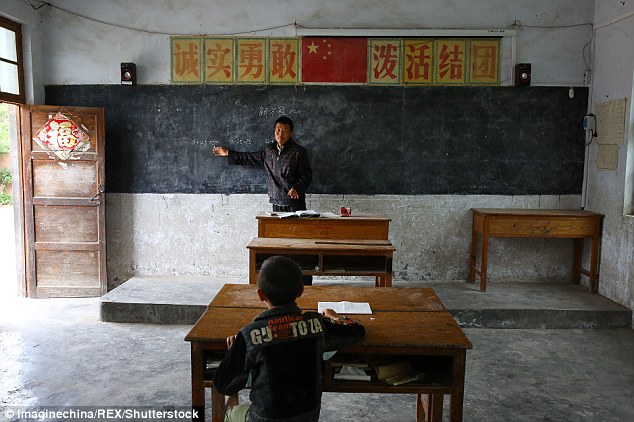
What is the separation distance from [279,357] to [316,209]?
4099 mm

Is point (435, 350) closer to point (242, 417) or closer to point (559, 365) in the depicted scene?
point (242, 417)

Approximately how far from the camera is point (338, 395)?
3.41 m

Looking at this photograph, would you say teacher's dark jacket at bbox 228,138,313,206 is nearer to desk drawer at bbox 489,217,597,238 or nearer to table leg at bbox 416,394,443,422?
desk drawer at bbox 489,217,597,238

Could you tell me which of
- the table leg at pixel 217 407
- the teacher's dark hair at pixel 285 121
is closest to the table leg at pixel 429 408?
the table leg at pixel 217 407

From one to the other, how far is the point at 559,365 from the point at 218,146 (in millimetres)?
3961

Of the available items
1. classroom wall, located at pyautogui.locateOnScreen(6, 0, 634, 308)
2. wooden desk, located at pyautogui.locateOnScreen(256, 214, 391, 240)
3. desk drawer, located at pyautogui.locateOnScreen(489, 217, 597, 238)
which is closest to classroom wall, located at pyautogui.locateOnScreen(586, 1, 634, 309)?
classroom wall, located at pyautogui.locateOnScreen(6, 0, 634, 308)

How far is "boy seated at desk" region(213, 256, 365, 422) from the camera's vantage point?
1.87 m

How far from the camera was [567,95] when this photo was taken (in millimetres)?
5742

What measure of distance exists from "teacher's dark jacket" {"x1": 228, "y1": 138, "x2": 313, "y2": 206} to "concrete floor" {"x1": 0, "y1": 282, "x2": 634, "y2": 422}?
5.36 feet

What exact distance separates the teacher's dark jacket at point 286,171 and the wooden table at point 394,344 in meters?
2.85

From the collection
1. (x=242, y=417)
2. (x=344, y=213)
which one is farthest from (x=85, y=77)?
(x=242, y=417)

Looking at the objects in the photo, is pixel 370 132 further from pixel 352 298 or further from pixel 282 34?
pixel 352 298

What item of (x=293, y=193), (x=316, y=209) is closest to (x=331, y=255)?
(x=293, y=193)

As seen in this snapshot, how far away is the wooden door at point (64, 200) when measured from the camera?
5.54m
